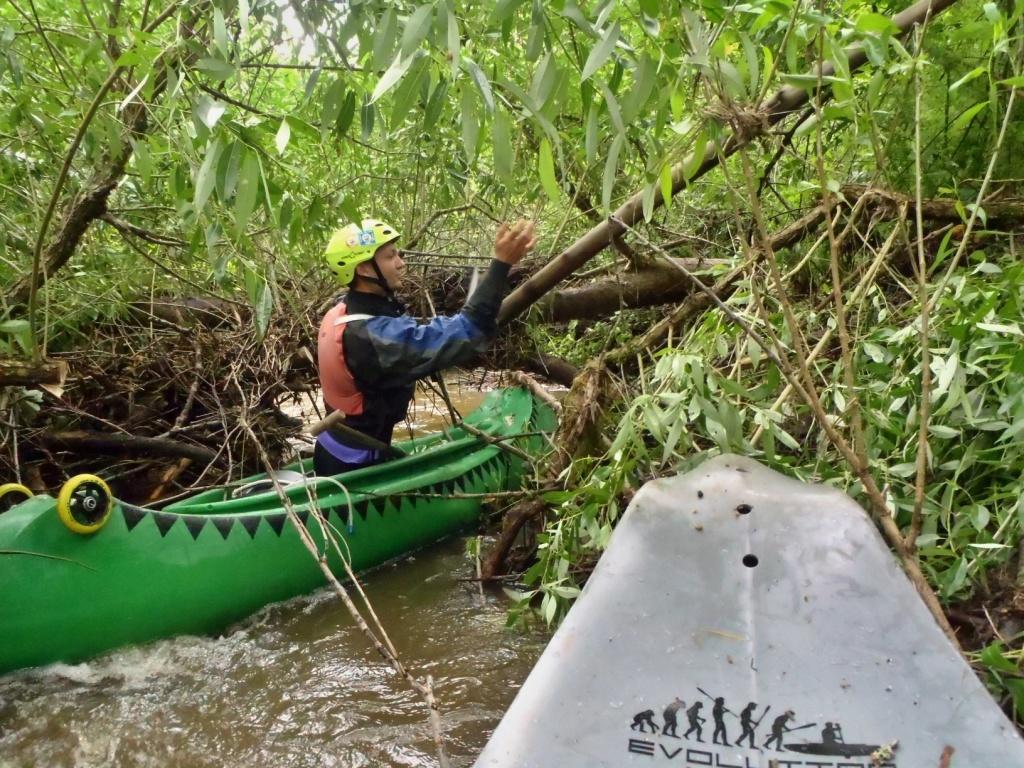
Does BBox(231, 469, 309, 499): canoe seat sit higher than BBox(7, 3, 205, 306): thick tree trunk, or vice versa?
BBox(7, 3, 205, 306): thick tree trunk

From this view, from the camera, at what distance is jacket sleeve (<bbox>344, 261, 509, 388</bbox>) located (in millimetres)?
3367

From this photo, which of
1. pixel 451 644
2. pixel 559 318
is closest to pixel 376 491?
pixel 451 644

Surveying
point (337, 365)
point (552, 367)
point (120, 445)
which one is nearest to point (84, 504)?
point (337, 365)

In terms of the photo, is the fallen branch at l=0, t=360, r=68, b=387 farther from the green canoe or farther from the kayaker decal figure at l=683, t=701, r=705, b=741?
the kayaker decal figure at l=683, t=701, r=705, b=741

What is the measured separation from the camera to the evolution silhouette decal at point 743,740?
1329mm

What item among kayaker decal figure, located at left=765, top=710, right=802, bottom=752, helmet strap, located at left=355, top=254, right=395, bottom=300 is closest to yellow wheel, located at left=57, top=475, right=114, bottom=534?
helmet strap, located at left=355, top=254, right=395, bottom=300

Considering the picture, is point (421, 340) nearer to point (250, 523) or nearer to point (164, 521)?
point (250, 523)

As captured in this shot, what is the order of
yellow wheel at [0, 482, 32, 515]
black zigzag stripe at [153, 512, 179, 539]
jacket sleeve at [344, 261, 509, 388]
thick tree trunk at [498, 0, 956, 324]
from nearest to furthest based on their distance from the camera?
thick tree trunk at [498, 0, 956, 324]
yellow wheel at [0, 482, 32, 515]
black zigzag stripe at [153, 512, 179, 539]
jacket sleeve at [344, 261, 509, 388]

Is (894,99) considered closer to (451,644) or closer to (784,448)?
(784,448)

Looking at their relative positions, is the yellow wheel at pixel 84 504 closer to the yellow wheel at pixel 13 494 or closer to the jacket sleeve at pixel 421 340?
the yellow wheel at pixel 13 494

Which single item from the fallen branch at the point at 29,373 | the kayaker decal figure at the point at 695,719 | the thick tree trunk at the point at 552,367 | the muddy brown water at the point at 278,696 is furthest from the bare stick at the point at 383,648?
the thick tree trunk at the point at 552,367

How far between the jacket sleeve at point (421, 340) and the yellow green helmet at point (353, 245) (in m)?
0.30

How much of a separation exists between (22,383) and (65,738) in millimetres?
1258

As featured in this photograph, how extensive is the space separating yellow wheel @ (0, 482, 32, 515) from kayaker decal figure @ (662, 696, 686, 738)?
2514 millimetres
